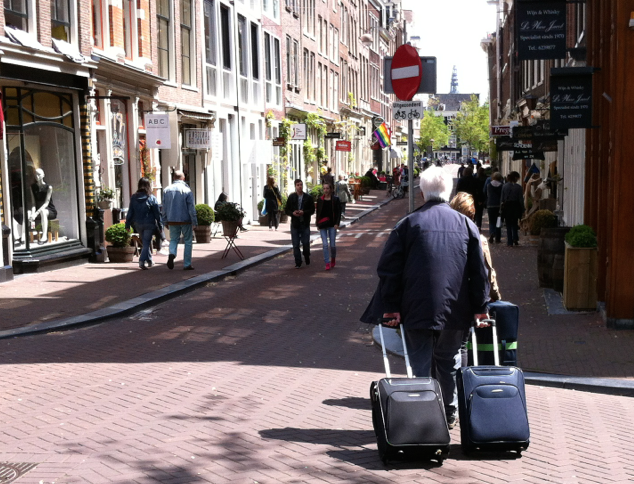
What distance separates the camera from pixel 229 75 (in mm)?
30141

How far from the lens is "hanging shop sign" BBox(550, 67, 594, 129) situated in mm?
11625

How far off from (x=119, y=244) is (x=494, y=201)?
9.14m

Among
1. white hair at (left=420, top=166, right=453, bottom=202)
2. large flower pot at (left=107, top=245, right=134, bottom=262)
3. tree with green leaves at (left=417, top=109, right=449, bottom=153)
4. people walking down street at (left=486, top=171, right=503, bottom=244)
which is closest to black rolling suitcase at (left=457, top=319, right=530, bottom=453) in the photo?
white hair at (left=420, top=166, right=453, bottom=202)

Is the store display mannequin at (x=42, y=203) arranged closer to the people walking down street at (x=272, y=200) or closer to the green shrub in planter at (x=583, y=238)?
the green shrub in planter at (x=583, y=238)

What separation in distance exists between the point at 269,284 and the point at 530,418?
29.7 ft

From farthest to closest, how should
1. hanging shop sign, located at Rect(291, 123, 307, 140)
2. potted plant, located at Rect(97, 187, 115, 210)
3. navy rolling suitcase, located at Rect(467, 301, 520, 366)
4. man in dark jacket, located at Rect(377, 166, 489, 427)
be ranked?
1. hanging shop sign, located at Rect(291, 123, 307, 140)
2. potted plant, located at Rect(97, 187, 115, 210)
3. navy rolling suitcase, located at Rect(467, 301, 520, 366)
4. man in dark jacket, located at Rect(377, 166, 489, 427)

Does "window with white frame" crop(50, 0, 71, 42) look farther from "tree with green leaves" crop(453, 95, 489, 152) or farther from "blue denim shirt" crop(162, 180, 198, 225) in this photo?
"tree with green leaves" crop(453, 95, 489, 152)

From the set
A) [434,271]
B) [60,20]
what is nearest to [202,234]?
[60,20]

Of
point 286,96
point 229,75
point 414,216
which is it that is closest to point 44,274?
point 414,216

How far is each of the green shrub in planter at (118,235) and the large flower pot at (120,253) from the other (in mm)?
104

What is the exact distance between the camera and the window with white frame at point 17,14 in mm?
16422

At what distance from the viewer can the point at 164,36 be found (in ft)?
81.1

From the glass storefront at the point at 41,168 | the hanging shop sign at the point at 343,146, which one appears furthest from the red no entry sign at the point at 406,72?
the hanging shop sign at the point at 343,146

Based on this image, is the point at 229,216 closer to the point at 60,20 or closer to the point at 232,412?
the point at 60,20
